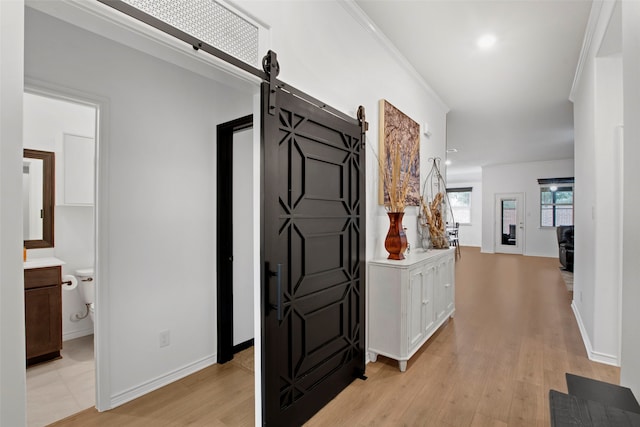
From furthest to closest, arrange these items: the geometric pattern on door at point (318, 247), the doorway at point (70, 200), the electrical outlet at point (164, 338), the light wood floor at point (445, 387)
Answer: the doorway at point (70, 200)
the electrical outlet at point (164, 338)
the light wood floor at point (445, 387)
the geometric pattern on door at point (318, 247)

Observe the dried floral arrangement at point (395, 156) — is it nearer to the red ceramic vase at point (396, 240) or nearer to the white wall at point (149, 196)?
the red ceramic vase at point (396, 240)

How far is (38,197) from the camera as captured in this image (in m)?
3.18

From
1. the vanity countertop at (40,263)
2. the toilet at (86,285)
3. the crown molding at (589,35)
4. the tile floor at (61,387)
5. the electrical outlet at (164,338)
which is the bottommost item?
the tile floor at (61,387)

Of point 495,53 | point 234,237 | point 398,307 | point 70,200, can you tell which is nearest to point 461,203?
point 495,53

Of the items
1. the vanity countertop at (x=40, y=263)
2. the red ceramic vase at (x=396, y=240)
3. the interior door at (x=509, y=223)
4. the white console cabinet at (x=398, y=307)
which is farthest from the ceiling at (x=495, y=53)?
the interior door at (x=509, y=223)

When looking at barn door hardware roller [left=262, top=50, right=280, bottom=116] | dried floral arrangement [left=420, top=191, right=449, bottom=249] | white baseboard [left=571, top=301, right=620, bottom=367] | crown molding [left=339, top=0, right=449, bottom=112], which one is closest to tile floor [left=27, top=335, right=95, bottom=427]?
barn door hardware roller [left=262, top=50, right=280, bottom=116]

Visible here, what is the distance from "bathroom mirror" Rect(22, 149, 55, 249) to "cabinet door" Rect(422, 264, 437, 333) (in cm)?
373

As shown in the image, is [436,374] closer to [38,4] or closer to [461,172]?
[38,4]

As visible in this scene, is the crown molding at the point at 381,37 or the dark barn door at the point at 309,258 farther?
the crown molding at the point at 381,37

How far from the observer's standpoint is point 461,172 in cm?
1162

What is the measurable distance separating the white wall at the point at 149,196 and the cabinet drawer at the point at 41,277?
117 centimetres

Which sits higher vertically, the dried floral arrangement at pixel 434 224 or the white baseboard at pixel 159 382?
the dried floral arrangement at pixel 434 224

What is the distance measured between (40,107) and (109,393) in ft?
9.13

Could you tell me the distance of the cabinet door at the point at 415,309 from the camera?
2.63 meters
